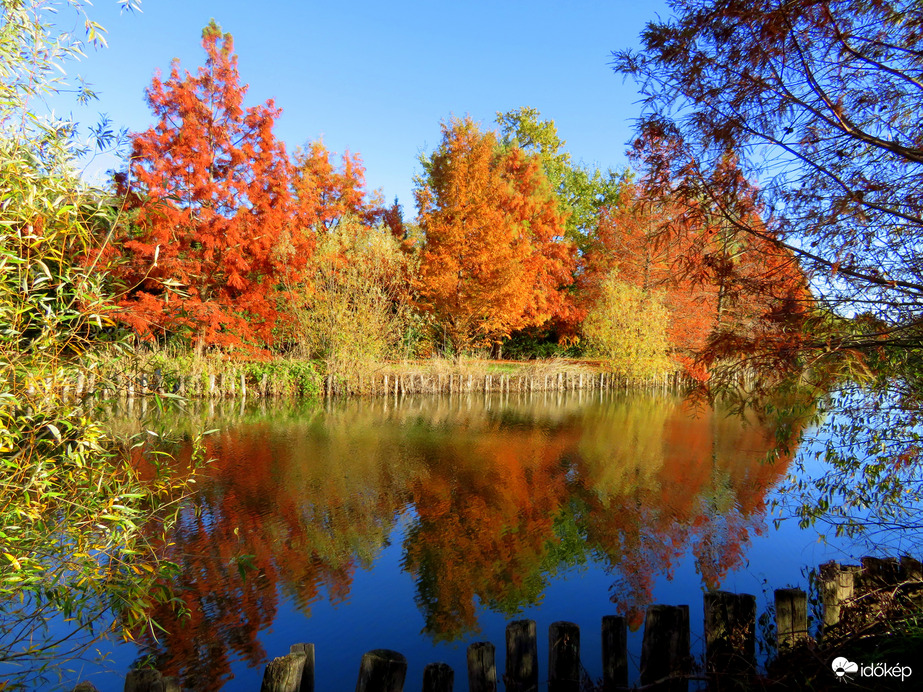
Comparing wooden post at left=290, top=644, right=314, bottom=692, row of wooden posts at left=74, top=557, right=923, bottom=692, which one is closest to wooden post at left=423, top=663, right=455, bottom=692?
row of wooden posts at left=74, top=557, right=923, bottom=692

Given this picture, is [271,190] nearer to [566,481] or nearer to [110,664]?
[566,481]

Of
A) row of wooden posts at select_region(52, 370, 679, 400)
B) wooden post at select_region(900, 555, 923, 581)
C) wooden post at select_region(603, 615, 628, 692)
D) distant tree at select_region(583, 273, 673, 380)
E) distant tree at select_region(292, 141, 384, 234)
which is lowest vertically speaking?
wooden post at select_region(603, 615, 628, 692)

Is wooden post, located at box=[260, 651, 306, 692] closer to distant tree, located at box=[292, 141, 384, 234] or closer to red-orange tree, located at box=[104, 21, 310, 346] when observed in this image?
red-orange tree, located at box=[104, 21, 310, 346]

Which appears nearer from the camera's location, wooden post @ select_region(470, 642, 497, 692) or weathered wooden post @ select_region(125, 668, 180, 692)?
weathered wooden post @ select_region(125, 668, 180, 692)

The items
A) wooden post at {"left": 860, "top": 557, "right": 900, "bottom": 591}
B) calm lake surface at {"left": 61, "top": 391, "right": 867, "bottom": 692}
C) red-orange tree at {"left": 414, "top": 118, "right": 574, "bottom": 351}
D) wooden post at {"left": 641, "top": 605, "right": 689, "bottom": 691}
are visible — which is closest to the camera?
wooden post at {"left": 641, "top": 605, "right": 689, "bottom": 691}

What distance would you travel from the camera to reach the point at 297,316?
1798 centimetres

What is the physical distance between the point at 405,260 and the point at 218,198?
708 cm

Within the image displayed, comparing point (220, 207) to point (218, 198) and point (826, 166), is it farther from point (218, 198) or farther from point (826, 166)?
point (826, 166)

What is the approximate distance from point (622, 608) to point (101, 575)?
4.17 m

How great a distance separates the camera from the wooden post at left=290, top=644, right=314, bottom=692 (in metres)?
3.25

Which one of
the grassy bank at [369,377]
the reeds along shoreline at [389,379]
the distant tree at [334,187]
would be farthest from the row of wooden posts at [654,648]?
the distant tree at [334,187]

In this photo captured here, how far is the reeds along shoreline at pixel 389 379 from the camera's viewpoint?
15594 mm

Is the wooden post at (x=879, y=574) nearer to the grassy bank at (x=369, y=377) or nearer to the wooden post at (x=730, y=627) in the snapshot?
the wooden post at (x=730, y=627)

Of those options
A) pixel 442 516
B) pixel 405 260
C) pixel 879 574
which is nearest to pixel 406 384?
pixel 405 260
